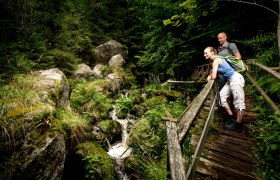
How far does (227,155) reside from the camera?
3.47 m

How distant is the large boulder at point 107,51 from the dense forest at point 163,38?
1.67 feet

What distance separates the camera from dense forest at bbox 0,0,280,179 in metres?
5.73

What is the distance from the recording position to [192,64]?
1312 cm

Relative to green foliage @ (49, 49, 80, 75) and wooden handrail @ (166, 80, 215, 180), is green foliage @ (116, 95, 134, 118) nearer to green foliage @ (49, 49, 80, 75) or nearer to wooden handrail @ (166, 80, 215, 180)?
green foliage @ (49, 49, 80, 75)

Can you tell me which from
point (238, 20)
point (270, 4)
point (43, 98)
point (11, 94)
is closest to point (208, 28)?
point (238, 20)

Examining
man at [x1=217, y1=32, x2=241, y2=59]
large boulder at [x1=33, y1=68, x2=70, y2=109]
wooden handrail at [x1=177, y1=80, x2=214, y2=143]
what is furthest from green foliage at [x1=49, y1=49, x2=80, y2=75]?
wooden handrail at [x1=177, y1=80, x2=214, y2=143]

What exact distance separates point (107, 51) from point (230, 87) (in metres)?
17.0

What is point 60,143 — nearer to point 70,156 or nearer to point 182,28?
point 70,156

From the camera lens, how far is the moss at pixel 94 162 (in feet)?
20.2

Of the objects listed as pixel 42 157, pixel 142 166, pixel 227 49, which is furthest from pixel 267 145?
pixel 42 157

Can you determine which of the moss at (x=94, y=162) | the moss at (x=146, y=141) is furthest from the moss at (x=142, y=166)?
the moss at (x=94, y=162)

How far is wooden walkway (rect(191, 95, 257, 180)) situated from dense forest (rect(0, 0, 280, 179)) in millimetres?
217

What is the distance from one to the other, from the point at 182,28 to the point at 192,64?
259 centimetres

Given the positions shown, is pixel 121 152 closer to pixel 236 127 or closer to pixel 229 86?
pixel 236 127
